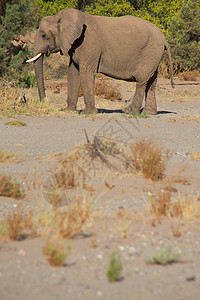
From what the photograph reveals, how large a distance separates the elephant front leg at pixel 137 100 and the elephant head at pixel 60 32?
200 cm

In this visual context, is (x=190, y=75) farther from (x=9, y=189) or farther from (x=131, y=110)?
(x=9, y=189)

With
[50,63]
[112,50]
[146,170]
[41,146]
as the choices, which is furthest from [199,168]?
[50,63]

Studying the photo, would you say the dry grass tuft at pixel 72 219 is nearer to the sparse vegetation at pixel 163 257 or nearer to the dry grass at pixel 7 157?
the sparse vegetation at pixel 163 257

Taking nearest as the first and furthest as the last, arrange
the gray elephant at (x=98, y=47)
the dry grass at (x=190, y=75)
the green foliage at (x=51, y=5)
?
the gray elephant at (x=98, y=47), the dry grass at (x=190, y=75), the green foliage at (x=51, y=5)

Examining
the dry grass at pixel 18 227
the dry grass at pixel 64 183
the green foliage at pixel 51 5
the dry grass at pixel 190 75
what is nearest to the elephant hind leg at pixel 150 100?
the dry grass at pixel 64 183

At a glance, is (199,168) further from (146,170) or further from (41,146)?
(41,146)

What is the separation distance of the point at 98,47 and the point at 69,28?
30.7 inches

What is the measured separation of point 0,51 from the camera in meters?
14.1

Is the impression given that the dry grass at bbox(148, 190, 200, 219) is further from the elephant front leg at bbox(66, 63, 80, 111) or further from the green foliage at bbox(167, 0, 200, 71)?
the green foliage at bbox(167, 0, 200, 71)

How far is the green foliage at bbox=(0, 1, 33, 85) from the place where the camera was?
14570mm

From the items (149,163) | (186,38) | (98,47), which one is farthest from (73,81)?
(186,38)

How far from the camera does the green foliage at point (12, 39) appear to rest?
47.8 feet

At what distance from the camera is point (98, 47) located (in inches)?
409

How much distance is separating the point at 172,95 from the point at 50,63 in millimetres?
7628
